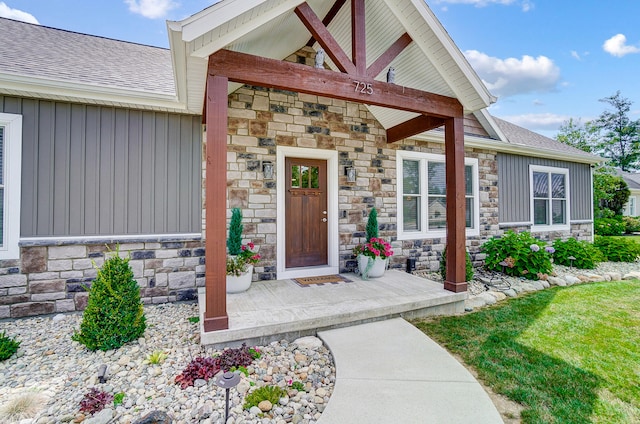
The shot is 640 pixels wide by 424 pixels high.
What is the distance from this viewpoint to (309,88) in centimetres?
322

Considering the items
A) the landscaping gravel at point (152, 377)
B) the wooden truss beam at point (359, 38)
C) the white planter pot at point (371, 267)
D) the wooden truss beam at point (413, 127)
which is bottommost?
the landscaping gravel at point (152, 377)

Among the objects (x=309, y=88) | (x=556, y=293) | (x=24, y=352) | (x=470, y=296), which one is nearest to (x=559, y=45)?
(x=556, y=293)

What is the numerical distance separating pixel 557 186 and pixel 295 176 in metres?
7.49

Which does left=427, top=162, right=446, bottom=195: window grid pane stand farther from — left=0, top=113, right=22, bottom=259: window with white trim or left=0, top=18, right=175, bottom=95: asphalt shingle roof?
left=0, top=113, right=22, bottom=259: window with white trim

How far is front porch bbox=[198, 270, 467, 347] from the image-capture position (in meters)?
2.93

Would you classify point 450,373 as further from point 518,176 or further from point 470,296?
point 518,176

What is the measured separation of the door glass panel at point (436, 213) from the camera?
6168 mm

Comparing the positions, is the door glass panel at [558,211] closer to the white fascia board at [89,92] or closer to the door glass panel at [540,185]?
the door glass panel at [540,185]

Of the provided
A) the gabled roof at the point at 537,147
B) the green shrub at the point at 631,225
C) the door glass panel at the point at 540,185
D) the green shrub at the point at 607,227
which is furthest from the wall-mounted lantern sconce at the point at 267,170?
the green shrub at the point at 631,225

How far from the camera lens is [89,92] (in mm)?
3648

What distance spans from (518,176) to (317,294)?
6258 mm

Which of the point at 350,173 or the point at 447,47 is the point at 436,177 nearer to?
the point at 350,173

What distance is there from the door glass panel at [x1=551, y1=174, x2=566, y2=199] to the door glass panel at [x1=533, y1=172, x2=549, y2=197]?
277 millimetres

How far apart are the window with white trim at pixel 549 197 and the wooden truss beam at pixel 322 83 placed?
497cm
